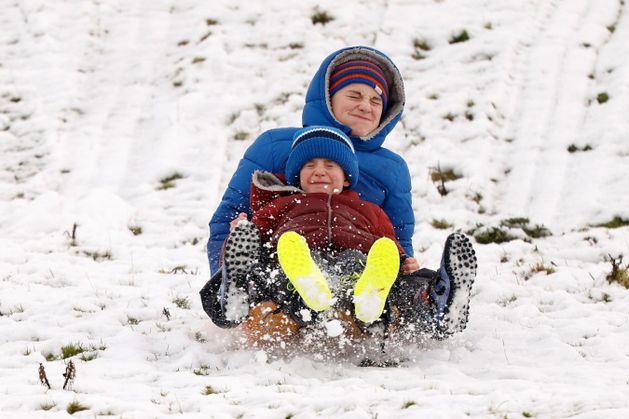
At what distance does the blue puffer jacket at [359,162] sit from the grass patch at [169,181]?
2836mm

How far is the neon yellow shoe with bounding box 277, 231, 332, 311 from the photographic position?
3318 millimetres

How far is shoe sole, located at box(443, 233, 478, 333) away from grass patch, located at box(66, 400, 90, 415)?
5.97ft

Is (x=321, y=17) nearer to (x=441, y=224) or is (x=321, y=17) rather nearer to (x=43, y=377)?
(x=441, y=224)

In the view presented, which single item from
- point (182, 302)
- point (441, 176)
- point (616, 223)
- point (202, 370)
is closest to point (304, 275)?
point (202, 370)

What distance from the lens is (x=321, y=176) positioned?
14.5ft

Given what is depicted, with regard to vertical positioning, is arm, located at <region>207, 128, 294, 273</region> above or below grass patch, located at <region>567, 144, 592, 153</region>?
above

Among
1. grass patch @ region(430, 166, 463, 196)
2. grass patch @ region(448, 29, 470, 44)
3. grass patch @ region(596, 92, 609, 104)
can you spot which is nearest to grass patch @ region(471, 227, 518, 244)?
grass patch @ region(430, 166, 463, 196)

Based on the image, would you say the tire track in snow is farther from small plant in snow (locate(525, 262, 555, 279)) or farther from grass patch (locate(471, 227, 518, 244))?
small plant in snow (locate(525, 262, 555, 279))

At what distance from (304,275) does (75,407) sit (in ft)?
3.79

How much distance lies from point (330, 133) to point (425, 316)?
1.41m

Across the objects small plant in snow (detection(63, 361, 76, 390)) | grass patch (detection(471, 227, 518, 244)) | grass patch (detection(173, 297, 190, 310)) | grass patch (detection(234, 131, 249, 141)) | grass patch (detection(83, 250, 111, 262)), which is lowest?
grass patch (detection(234, 131, 249, 141))

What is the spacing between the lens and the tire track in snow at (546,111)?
7078mm

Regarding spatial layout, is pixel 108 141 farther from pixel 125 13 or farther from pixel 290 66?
pixel 125 13

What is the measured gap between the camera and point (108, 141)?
8656mm
